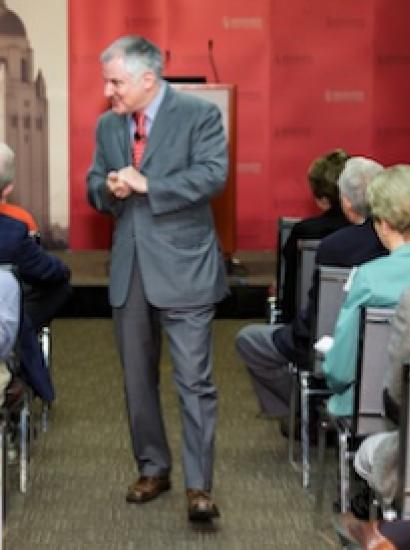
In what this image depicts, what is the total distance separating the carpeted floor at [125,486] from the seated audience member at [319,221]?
0.68m

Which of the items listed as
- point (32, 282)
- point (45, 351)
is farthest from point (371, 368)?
point (45, 351)

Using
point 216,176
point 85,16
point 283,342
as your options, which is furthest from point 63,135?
point 216,176

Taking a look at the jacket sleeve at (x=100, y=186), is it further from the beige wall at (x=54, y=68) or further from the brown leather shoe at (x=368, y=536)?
the beige wall at (x=54, y=68)

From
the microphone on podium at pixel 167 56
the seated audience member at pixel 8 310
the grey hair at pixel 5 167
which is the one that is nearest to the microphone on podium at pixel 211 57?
the microphone on podium at pixel 167 56

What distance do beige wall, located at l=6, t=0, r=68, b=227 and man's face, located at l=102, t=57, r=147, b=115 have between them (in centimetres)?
639

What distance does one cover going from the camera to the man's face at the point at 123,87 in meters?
4.23

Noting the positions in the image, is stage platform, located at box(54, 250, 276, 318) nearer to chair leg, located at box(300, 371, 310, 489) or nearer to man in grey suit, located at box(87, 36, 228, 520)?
chair leg, located at box(300, 371, 310, 489)

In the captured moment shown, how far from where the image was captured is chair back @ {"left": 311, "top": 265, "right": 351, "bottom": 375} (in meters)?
4.41

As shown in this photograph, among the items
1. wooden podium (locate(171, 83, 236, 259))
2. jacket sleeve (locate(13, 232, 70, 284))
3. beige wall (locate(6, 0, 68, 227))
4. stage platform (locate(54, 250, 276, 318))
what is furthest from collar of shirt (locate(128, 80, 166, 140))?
beige wall (locate(6, 0, 68, 227))

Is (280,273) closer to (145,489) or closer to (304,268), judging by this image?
(304,268)

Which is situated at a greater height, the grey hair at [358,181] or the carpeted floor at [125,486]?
the grey hair at [358,181]

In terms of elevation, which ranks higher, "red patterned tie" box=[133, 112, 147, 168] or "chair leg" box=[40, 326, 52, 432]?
"red patterned tie" box=[133, 112, 147, 168]

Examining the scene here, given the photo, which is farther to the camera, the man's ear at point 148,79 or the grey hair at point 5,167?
the grey hair at point 5,167

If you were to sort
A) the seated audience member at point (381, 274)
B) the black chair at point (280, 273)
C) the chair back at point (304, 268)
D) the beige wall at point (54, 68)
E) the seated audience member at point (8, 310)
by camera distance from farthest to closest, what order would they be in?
1. the beige wall at point (54, 68)
2. the black chair at point (280, 273)
3. the chair back at point (304, 268)
4. the seated audience member at point (8, 310)
5. the seated audience member at point (381, 274)
